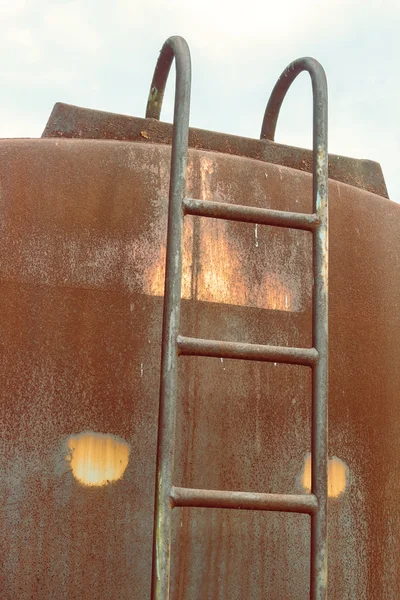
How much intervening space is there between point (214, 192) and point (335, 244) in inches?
13.4

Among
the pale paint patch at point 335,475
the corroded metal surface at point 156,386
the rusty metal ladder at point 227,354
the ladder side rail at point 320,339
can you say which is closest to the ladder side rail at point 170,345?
the rusty metal ladder at point 227,354

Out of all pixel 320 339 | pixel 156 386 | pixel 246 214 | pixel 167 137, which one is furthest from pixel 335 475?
pixel 167 137

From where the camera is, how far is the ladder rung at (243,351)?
1603 mm

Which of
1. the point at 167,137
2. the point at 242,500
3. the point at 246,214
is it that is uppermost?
the point at 167,137

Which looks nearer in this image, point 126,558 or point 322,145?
point 126,558

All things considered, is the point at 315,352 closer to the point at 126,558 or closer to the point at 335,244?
the point at 335,244

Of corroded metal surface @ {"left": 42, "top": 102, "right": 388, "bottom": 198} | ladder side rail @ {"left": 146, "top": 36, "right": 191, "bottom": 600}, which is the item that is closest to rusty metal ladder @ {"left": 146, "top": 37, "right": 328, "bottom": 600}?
ladder side rail @ {"left": 146, "top": 36, "right": 191, "bottom": 600}

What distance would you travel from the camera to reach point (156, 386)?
175 centimetres

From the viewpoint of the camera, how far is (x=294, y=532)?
5.77 ft

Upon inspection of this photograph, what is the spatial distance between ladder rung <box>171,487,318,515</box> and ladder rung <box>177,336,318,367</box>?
0.27 metres

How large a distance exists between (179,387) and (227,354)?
0.61 ft

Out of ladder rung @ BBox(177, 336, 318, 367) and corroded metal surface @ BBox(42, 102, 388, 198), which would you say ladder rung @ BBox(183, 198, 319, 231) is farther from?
corroded metal surface @ BBox(42, 102, 388, 198)

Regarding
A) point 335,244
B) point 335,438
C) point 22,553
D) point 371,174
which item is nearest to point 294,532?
point 335,438

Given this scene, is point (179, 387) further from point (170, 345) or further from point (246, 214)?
point (246, 214)
